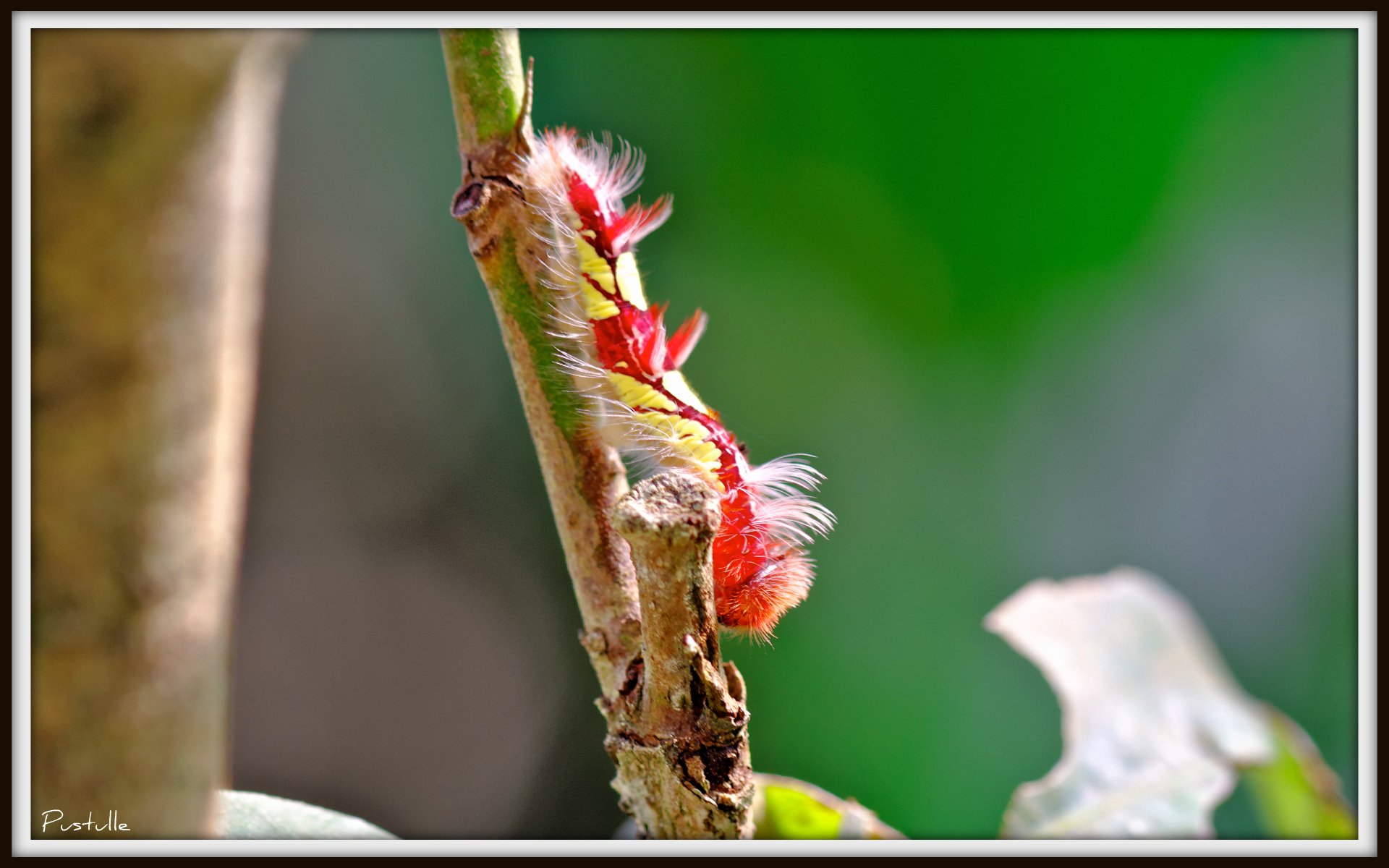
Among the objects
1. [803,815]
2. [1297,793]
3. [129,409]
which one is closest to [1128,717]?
[1297,793]

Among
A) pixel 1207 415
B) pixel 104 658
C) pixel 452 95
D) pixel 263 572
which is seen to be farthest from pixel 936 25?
pixel 263 572

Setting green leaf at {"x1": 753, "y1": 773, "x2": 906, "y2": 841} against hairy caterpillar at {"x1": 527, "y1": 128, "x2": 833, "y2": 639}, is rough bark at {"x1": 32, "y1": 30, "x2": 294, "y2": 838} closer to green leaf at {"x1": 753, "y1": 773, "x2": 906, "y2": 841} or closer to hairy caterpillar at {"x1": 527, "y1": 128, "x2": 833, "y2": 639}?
hairy caterpillar at {"x1": 527, "y1": 128, "x2": 833, "y2": 639}

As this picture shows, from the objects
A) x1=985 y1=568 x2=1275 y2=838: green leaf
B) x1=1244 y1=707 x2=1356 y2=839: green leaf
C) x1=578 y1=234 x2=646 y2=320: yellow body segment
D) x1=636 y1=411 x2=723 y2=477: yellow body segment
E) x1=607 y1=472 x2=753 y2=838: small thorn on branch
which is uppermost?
x1=578 y1=234 x2=646 y2=320: yellow body segment

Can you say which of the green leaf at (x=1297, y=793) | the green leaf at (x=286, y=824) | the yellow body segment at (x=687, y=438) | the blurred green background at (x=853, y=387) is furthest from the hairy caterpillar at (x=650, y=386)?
the blurred green background at (x=853, y=387)

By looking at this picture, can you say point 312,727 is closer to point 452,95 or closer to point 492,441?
point 492,441

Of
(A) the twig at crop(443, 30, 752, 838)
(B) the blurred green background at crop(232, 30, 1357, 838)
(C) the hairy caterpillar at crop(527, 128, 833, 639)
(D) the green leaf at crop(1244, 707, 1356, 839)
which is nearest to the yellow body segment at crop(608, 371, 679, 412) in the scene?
(C) the hairy caterpillar at crop(527, 128, 833, 639)

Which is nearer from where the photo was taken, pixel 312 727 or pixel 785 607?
pixel 785 607
